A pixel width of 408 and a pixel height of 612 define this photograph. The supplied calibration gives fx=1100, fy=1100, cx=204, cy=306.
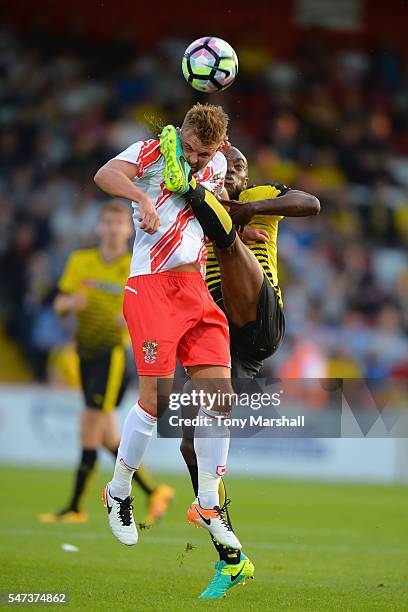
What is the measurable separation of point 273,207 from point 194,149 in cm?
60

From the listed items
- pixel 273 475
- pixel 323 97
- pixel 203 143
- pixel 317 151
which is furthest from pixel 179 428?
pixel 323 97

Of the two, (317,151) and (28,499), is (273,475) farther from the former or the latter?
(317,151)

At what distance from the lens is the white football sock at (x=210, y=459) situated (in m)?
6.01

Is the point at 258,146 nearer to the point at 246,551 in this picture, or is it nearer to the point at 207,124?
the point at 246,551

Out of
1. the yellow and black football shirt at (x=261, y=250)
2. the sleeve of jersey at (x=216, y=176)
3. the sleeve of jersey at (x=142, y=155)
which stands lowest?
the yellow and black football shirt at (x=261, y=250)

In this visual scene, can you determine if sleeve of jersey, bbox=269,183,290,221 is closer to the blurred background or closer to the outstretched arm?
the outstretched arm

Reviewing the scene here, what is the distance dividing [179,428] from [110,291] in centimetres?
330

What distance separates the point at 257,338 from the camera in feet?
21.6

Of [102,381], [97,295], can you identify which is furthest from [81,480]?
[97,295]

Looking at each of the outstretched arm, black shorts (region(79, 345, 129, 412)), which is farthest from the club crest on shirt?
black shorts (region(79, 345, 129, 412))

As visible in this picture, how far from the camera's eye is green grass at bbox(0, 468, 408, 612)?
→ 5.77 metres

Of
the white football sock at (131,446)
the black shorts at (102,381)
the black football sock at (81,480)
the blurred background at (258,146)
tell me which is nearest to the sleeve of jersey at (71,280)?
the black shorts at (102,381)

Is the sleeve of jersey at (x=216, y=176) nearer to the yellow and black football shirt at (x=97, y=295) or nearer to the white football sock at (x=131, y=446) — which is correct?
the white football sock at (x=131, y=446)

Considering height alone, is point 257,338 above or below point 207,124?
below
